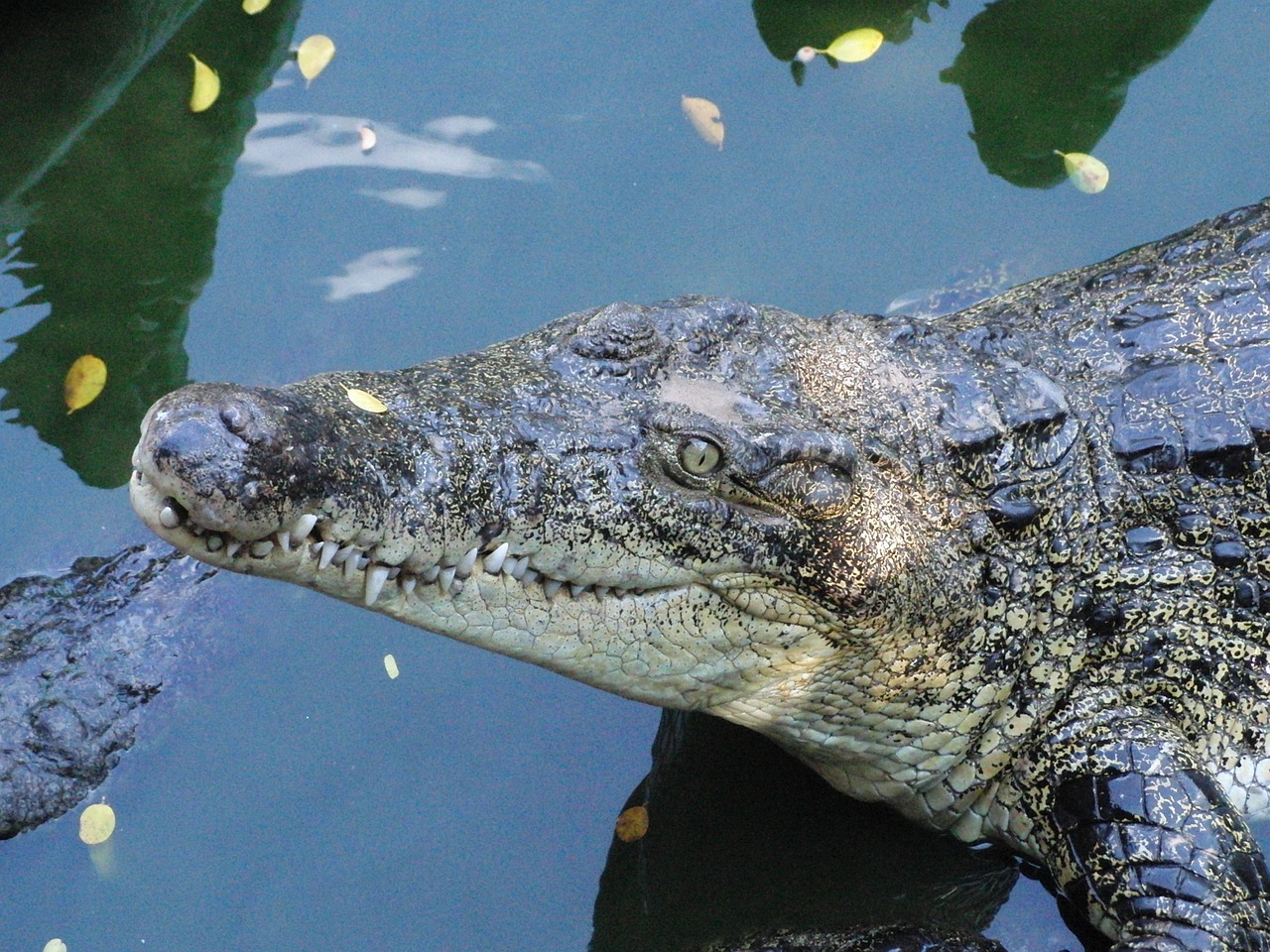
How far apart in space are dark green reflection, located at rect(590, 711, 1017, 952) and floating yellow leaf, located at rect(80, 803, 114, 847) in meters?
1.48

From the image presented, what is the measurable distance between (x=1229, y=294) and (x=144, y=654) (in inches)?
134

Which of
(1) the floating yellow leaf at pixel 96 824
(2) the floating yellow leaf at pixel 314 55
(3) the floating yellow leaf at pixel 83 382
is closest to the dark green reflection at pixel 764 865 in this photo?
(1) the floating yellow leaf at pixel 96 824

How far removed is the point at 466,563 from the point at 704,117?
11.4ft

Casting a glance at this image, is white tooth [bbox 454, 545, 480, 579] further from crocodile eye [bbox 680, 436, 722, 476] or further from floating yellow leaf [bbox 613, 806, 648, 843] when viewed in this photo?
floating yellow leaf [bbox 613, 806, 648, 843]

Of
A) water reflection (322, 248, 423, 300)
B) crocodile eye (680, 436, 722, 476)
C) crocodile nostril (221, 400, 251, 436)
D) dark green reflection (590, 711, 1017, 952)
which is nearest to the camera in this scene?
crocodile nostril (221, 400, 251, 436)

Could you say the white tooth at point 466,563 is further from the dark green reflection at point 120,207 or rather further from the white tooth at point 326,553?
the dark green reflection at point 120,207

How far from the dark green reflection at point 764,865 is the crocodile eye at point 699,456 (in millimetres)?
1358

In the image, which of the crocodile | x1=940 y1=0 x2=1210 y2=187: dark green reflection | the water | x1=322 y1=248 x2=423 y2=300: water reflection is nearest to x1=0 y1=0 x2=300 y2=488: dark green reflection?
the water

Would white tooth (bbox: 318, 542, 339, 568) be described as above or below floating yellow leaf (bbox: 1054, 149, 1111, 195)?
below

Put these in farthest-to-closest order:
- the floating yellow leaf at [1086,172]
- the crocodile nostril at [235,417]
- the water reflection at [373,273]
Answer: the floating yellow leaf at [1086,172] → the water reflection at [373,273] → the crocodile nostril at [235,417]

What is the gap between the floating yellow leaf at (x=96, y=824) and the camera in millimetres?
4203

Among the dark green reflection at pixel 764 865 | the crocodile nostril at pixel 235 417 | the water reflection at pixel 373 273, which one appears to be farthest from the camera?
the water reflection at pixel 373 273

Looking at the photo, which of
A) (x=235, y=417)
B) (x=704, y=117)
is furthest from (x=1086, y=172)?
(x=235, y=417)

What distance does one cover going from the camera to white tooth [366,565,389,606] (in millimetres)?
3043
